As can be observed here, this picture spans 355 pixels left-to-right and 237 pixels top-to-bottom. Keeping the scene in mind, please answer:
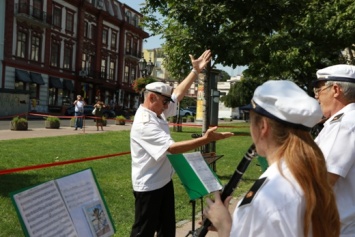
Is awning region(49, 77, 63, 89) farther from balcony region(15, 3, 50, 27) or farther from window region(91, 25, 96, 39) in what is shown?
window region(91, 25, 96, 39)

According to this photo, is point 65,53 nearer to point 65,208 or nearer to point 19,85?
point 19,85

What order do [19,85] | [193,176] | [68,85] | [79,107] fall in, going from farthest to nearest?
1. [68,85]
2. [19,85]
3. [79,107]
4. [193,176]

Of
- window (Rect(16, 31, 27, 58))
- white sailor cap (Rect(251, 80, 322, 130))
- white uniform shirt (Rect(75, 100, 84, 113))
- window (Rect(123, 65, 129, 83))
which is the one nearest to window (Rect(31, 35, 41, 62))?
window (Rect(16, 31, 27, 58))

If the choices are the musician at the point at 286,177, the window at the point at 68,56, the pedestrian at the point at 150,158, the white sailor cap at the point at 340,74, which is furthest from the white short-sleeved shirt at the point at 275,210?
the window at the point at 68,56

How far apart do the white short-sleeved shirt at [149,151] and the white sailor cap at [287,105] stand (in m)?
2.01

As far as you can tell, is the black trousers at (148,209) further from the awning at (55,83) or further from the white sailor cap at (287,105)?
the awning at (55,83)

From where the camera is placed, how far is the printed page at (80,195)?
9.78 feet

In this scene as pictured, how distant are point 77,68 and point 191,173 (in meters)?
47.7

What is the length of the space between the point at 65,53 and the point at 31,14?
286 inches

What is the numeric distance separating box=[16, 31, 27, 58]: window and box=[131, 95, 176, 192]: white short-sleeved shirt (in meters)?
38.8

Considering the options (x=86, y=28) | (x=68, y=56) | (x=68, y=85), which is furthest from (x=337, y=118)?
(x=86, y=28)

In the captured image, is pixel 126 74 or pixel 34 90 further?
pixel 126 74

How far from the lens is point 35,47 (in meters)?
42.7

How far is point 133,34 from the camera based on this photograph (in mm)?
62844
